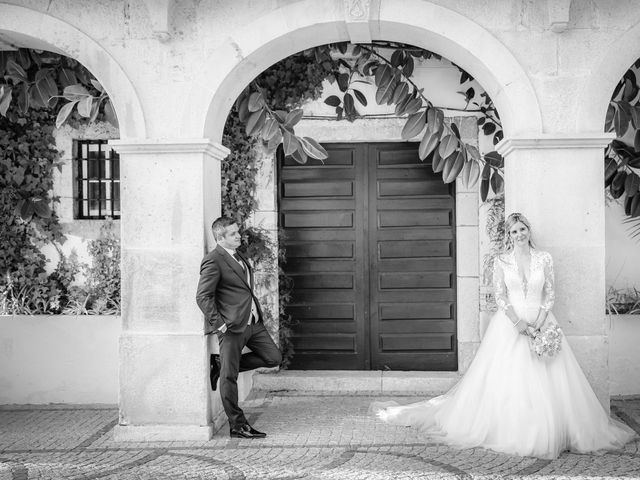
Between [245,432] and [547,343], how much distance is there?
2.44m

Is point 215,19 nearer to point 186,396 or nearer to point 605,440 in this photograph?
point 186,396

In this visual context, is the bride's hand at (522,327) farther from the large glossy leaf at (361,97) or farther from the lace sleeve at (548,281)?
the large glossy leaf at (361,97)

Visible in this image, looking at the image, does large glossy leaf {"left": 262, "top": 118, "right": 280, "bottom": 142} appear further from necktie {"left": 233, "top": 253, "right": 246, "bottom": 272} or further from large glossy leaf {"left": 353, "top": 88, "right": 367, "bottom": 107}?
large glossy leaf {"left": 353, "top": 88, "right": 367, "bottom": 107}

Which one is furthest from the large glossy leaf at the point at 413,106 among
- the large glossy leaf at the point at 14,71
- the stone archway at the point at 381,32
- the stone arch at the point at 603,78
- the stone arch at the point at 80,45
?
the large glossy leaf at the point at 14,71

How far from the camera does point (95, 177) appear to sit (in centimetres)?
816

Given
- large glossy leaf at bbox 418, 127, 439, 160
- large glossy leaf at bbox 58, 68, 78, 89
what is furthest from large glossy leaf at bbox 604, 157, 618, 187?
large glossy leaf at bbox 58, 68, 78, 89

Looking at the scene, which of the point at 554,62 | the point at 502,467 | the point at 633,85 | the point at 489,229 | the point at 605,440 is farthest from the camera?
the point at 489,229

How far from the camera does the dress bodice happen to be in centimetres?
569

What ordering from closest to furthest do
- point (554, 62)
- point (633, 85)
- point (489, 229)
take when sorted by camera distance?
point (554, 62) → point (633, 85) → point (489, 229)

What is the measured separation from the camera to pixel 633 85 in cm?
725

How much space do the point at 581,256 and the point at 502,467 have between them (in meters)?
1.86

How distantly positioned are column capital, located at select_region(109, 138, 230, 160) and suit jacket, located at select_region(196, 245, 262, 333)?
832 mm

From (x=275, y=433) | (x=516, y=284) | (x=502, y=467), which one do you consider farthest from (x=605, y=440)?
(x=275, y=433)

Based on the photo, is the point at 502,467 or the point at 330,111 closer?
the point at 502,467
